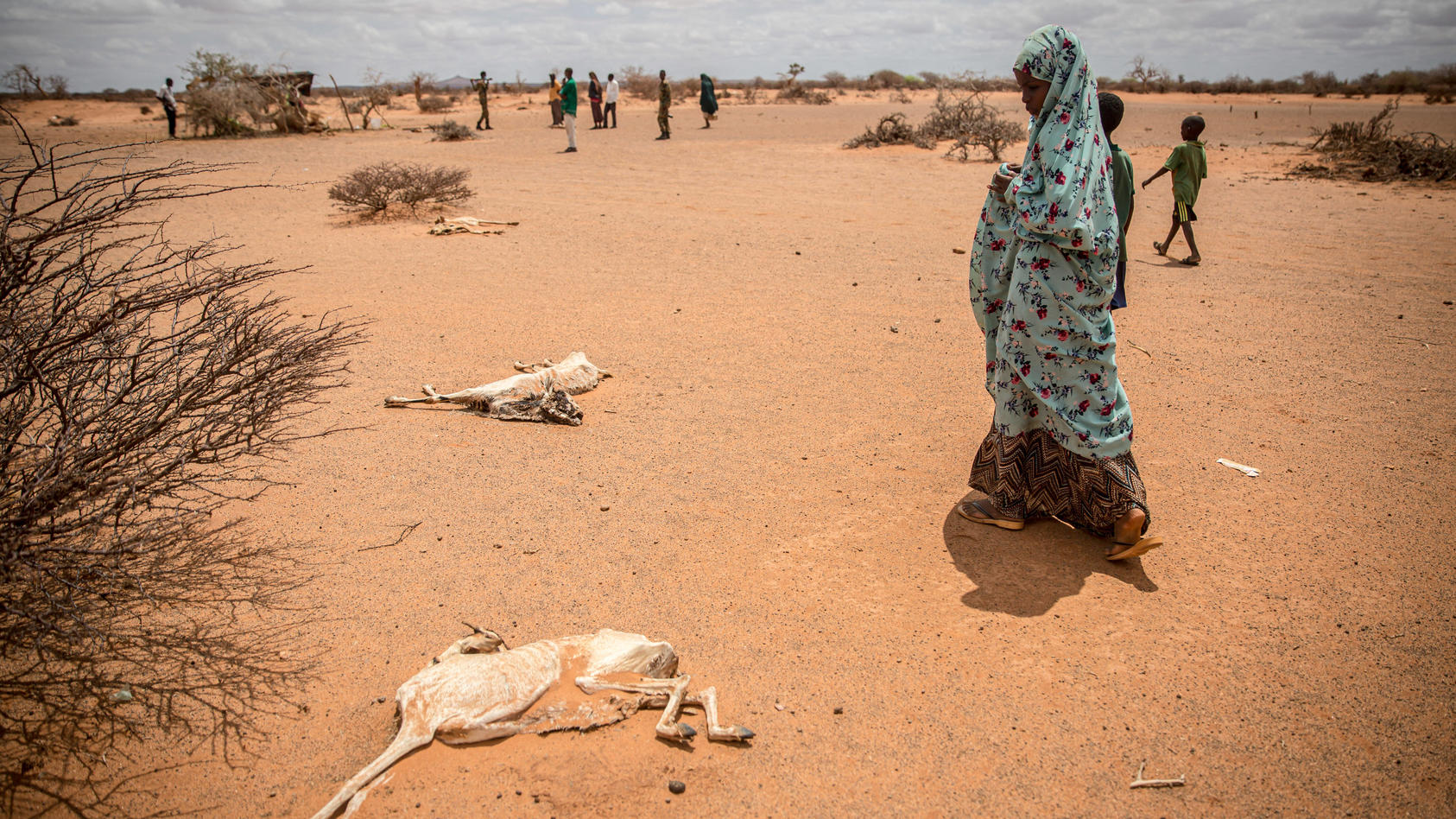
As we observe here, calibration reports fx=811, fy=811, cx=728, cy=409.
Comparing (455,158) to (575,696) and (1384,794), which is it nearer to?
(575,696)

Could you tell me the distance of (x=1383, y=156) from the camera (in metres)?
14.0

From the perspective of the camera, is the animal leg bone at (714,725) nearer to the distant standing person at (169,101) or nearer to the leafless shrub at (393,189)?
the leafless shrub at (393,189)

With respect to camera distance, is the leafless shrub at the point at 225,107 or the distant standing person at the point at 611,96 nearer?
the leafless shrub at the point at 225,107

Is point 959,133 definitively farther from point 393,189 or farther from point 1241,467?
point 1241,467

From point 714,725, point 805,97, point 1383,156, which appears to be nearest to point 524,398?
point 714,725

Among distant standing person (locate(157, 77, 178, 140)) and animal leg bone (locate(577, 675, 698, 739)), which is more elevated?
distant standing person (locate(157, 77, 178, 140))

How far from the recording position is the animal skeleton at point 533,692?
7.98ft

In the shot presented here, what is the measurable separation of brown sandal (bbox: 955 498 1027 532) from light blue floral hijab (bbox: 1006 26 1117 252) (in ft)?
4.14

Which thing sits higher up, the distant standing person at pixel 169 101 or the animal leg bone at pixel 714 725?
the distant standing person at pixel 169 101

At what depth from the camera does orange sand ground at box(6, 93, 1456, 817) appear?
2.43 meters

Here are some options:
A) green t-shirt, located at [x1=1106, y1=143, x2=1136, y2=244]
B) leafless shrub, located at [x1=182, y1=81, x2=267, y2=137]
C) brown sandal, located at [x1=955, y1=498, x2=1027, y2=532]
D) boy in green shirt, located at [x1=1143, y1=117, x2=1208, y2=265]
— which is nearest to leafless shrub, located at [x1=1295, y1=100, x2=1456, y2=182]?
boy in green shirt, located at [x1=1143, y1=117, x2=1208, y2=265]

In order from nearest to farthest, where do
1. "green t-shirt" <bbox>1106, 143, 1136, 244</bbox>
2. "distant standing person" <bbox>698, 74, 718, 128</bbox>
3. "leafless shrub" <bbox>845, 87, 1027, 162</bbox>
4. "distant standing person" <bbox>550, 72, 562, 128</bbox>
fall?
"green t-shirt" <bbox>1106, 143, 1136, 244</bbox>
"leafless shrub" <bbox>845, 87, 1027, 162</bbox>
"distant standing person" <bbox>698, 74, 718, 128</bbox>
"distant standing person" <bbox>550, 72, 562, 128</bbox>

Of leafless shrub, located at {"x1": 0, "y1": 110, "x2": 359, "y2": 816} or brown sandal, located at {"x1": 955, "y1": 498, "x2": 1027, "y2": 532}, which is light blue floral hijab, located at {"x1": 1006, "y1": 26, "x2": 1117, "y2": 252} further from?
leafless shrub, located at {"x1": 0, "y1": 110, "x2": 359, "y2": 816}

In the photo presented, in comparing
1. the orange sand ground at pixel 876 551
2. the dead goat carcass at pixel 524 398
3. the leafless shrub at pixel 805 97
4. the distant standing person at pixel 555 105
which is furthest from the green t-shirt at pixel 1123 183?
the leafless shrub at pixel 805 97
